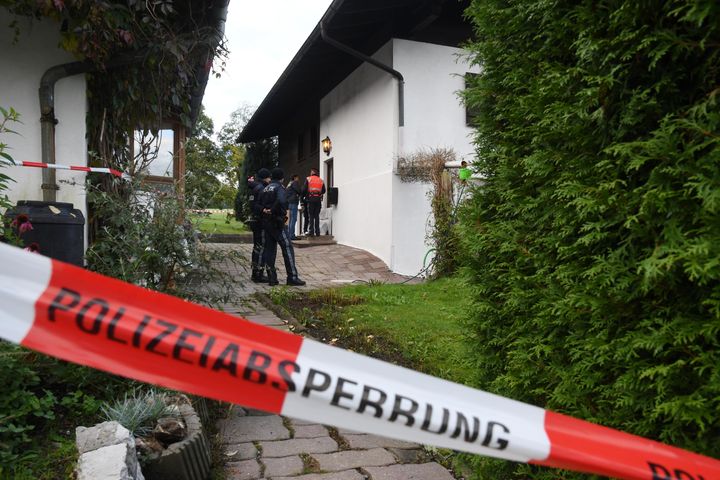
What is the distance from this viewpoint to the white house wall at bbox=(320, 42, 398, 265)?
35.8 feet

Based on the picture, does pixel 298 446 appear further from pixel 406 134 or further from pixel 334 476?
pixel 406 134

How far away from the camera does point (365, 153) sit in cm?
1214

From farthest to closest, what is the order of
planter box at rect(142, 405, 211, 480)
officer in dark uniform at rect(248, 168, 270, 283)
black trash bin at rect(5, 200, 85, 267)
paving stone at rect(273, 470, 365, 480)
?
officer in dark uniform at rect(248, 168, 270, 283) → black trash bin at rect(5, 200, 85, 267) → paving stone at rect(273, 470, 365, 480) → planter box at rect(142, 405, 211, 480)

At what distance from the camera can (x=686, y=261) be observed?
156 cm

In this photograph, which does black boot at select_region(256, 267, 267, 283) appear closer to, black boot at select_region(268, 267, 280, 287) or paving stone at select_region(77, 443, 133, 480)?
black boot at select_region(268, 267, 280, 287)

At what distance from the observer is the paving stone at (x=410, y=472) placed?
2916 millimetres

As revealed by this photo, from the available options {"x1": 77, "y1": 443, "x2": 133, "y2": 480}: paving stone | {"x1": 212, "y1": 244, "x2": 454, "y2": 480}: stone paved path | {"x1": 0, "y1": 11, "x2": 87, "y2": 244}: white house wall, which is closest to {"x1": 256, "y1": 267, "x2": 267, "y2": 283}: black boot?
{"x1": 0, "y1": 11, "x2": 87, "y2": 244}: white house wall

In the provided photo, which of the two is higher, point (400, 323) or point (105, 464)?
point (105, 464)

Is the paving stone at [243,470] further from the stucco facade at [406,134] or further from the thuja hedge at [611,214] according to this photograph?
the stucco facade at [406,134]

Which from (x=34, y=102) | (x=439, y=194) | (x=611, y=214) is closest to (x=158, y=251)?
(x=34, y=102)

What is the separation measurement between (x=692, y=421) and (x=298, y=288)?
7170 mm

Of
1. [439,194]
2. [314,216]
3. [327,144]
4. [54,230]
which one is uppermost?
[327,144]

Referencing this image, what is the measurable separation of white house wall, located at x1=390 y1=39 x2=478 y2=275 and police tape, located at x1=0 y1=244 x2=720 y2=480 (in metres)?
9.08

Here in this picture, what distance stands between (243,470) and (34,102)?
439 centimetres
